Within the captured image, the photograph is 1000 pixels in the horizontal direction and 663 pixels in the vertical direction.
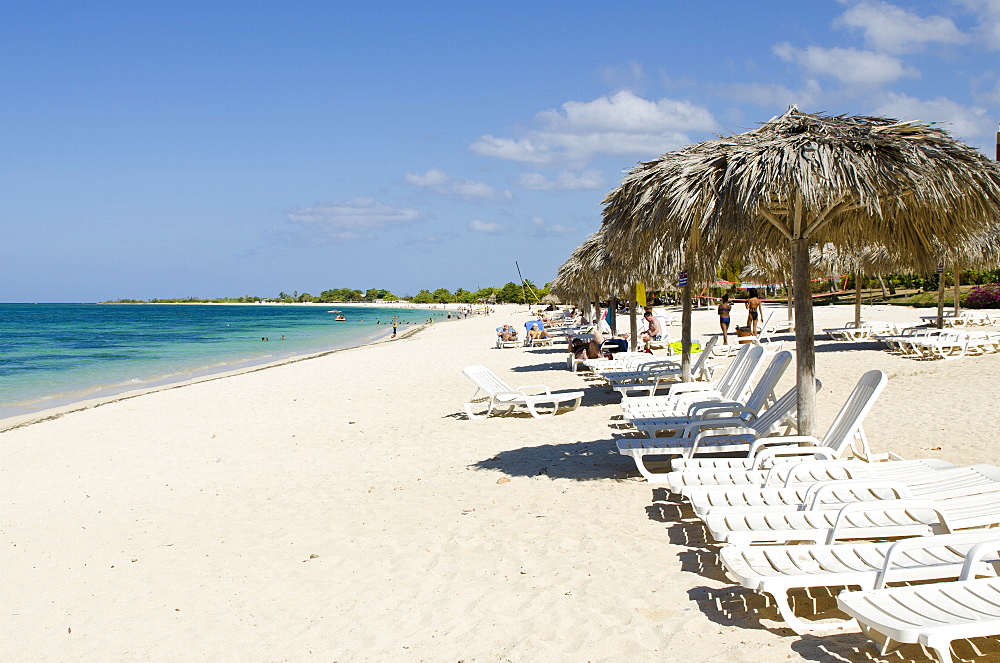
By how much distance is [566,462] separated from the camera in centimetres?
645

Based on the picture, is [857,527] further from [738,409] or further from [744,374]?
[744,374]

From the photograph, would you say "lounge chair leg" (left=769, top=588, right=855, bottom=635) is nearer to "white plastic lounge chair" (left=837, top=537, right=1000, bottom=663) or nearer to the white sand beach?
the white sand beach

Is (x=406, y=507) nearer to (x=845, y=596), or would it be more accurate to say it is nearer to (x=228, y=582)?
(x=228, y=582)

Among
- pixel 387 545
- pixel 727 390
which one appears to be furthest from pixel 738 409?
pixel 387 545

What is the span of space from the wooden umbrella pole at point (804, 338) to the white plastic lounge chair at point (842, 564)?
7.78ft

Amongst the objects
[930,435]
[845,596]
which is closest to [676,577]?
[845,596]

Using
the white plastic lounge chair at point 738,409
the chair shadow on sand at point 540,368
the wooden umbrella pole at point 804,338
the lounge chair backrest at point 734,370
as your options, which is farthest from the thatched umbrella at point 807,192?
the chair shadow on sand at point 540,368

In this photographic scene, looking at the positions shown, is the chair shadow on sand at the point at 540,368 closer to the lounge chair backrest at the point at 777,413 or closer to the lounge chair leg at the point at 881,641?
the lounge chair backrest at the point at 777,413

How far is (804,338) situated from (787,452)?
909 mm

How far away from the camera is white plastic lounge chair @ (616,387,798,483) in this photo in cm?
529

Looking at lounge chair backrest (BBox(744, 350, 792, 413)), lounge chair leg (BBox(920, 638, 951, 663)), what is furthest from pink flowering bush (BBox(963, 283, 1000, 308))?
lounge chair leg (BBox(920, 638, 951, 663))

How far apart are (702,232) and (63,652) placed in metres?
4.32

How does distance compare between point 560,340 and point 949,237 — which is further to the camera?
point 560,340

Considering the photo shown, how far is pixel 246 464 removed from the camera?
7461 mm
